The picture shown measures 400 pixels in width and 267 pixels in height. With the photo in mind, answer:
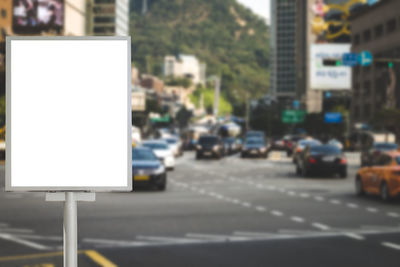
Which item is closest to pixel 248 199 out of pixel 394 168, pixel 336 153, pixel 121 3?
pixel 394 168

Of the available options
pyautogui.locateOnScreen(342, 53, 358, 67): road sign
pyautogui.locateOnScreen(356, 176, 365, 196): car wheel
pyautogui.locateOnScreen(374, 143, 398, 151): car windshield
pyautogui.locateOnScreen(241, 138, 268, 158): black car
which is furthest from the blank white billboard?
pyautogui.locateOnScreen(241, 138, 268, 158): black car

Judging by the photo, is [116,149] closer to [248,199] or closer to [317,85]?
[248,199]

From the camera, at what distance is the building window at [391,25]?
9157cm

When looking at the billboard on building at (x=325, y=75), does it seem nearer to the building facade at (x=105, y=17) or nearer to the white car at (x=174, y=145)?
the white car at (x=174, y=145)

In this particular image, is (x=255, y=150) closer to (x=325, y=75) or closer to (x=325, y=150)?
(x=325, y=150)

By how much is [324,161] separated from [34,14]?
77.5 m

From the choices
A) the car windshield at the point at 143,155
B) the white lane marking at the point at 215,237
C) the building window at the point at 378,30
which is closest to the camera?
the white lane marking at the point at 215,237

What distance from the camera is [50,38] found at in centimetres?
509

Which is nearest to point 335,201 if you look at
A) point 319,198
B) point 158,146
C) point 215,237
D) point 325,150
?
point 319,198

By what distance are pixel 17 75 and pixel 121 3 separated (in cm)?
15836

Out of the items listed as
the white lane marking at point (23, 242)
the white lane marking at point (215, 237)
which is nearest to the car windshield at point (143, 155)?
the white lane marking at point (23, 242)

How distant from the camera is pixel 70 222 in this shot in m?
5.12

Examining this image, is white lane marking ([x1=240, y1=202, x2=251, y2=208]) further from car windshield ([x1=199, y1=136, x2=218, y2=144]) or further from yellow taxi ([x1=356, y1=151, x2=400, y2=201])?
car windshield ([x1=199, y1=136, x2=218, y2=144])

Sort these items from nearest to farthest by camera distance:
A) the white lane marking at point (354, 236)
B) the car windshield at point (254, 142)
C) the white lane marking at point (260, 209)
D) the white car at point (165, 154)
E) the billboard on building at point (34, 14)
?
1. the white lane marking at point (354, 236)
2. the white lane marking at point (260, 209)
3. the white car at point (165, 154)
4. the car windshield at point (254, 142)
5. the billboard on building at point (34, 14)
